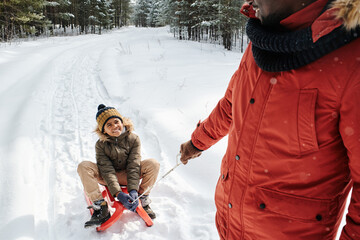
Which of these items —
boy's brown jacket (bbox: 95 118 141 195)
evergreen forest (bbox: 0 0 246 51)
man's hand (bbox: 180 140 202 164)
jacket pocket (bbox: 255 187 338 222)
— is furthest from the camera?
evergreen forest (bbox: 0 0 246 51)

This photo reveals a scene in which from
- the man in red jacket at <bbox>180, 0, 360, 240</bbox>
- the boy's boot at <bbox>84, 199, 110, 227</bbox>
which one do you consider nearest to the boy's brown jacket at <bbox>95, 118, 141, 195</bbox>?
the boy's boot at <bbox>84, 199, 110, 227</bbox>

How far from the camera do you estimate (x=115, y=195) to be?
2.62 metres

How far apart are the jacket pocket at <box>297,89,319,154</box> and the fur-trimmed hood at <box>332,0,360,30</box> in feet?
Result: 0.76

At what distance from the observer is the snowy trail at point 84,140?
2.53 metres

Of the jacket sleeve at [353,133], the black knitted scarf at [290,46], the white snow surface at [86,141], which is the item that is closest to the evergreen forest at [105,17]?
the white snow surface at [86,141]

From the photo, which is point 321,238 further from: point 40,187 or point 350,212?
point 40,187

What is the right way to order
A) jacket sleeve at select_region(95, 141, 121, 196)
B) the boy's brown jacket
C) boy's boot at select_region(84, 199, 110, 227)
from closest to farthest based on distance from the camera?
boy's boot at select_region(84, 199, 110, 227), jacket sleeve at select_region(95, 141, 121, 196), the boy's brown jacket

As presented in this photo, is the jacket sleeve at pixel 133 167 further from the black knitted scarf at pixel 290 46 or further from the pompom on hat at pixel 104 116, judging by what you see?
the black knitted scarf at pixel 290 46

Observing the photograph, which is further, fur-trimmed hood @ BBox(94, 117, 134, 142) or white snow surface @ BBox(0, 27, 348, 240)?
fur-trimmed hood @ BBox(94, 117, 134, 142)

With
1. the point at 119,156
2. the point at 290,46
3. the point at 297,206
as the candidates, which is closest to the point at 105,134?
the point at 119,156

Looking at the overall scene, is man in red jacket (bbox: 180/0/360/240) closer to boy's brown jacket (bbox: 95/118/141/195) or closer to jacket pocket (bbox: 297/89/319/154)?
jacket pocket (bbox: 297/89/319/154)

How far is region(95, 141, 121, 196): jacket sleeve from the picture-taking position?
265 cm

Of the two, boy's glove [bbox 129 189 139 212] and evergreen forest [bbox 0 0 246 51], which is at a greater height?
evergreen forest [bbox 0 0 246 51]

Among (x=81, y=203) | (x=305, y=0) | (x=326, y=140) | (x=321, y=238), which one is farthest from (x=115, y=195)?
(x=305, y=0)
